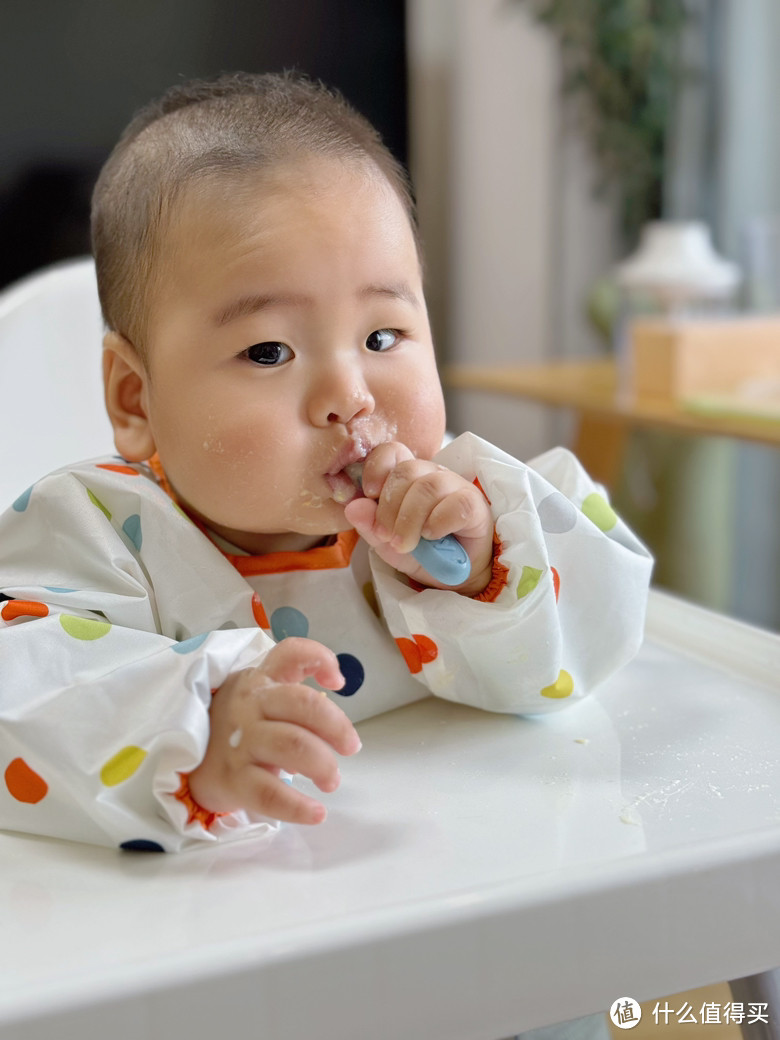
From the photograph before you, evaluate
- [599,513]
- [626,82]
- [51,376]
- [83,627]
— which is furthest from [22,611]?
[626,82]

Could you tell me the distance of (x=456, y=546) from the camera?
1.62ft

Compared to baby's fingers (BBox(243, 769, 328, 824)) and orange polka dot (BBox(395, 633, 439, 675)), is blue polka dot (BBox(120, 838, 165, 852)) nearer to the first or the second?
baby's fingers (BBox(243, 769, 328, 824))

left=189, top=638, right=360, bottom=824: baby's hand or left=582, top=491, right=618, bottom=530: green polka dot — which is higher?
left=189, top=638, right=360, bottom=824: baby's hand

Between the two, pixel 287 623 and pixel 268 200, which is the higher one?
pixel 268 200

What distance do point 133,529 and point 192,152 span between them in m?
0.17

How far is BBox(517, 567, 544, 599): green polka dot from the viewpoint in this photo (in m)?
0.50

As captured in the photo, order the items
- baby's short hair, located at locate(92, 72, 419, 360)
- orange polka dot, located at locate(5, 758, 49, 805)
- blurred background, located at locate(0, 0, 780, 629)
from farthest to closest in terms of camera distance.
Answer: blurred background, located at locate(0, 0, 780, 629) → baby's short hair, located at locate(92, 72, 419, 360) → orange polka dot, located at locate(5, 758, 49, 805)

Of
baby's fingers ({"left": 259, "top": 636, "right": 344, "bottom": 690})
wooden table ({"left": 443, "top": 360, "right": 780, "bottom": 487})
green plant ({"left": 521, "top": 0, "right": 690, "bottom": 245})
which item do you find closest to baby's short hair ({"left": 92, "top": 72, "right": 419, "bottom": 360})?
baby's fingers ({"left": 259, "top": 636, "right": 344, "bottom": 690})

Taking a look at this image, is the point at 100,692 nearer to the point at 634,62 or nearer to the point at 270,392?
the point at 270,392

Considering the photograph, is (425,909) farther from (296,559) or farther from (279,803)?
(296,559)

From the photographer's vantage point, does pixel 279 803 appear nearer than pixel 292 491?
Yes

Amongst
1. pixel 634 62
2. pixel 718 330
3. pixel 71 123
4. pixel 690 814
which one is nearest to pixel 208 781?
pixel 690 814

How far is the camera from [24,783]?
43 centimetres

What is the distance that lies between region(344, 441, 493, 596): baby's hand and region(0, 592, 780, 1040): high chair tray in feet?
0.30
